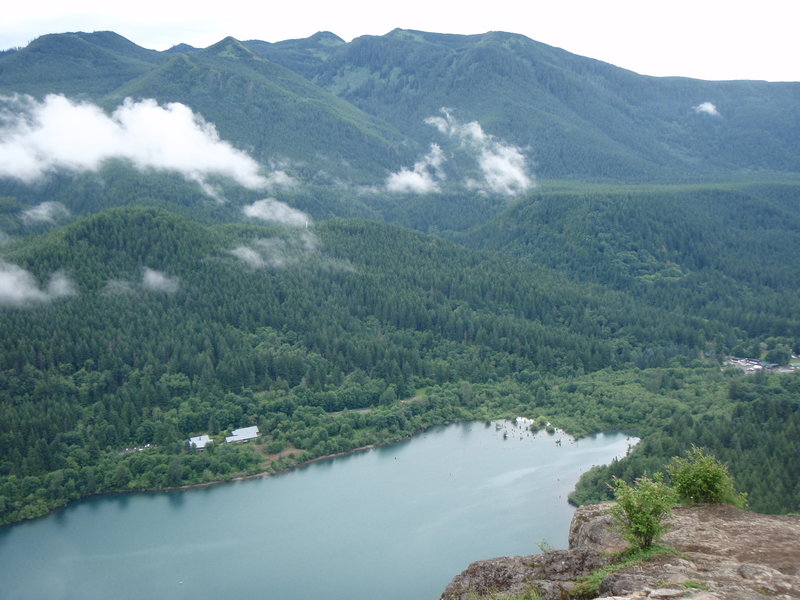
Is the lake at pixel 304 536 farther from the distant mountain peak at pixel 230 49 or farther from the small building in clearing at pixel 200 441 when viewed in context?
the distant mountain peak at pixel 230 49

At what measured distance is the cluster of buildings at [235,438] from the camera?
54.2 metres

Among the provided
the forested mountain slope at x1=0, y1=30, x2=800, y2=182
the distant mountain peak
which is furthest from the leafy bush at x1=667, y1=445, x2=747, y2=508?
the distant mountain peak

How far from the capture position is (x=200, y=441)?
54469mm

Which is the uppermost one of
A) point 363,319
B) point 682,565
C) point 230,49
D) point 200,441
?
point 230,49

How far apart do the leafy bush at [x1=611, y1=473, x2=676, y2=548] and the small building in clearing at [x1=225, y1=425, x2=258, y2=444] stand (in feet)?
131

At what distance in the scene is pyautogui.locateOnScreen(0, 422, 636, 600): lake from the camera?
40.2 metres

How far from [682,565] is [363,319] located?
6049 centimetres

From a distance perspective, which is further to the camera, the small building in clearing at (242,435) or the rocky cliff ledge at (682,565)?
the small building in clearing at (242,435)

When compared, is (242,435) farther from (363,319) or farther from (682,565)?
(682,565)

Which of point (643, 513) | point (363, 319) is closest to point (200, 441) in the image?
point (363, 319)

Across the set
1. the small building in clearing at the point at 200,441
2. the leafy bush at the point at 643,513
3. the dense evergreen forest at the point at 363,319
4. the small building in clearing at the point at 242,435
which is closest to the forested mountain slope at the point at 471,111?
the dense evergreen forest at the point at 363,319

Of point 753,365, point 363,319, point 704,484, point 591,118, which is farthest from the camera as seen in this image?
point 591,118

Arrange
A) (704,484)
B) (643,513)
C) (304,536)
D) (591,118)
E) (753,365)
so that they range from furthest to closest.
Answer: (591,118), (753,365), (304,536), (704,484), (643,513)

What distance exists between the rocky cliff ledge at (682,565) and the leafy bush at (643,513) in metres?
0.61
